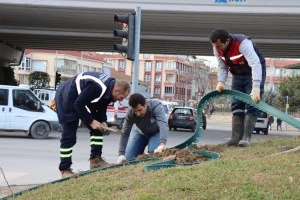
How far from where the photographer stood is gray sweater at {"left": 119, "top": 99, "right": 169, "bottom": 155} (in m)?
7.05

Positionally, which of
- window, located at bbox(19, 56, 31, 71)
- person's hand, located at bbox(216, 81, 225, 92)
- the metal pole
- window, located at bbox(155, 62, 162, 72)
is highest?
window, located at bbox(155, 62, 162, 72)

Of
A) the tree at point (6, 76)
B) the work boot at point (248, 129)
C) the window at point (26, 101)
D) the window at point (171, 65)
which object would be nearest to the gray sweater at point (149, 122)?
the work boot at point (248, 129)

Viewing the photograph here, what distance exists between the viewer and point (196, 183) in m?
4.13

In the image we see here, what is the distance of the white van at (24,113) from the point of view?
1902cm

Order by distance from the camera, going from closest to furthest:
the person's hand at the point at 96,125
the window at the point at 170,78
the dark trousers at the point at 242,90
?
the person's hand at the point at 96,125
the dark trousers at the point at 242,90
the window at the point at 170,78

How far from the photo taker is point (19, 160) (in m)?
12.4

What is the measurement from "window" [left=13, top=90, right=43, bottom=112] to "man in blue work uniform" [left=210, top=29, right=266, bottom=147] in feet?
43.9

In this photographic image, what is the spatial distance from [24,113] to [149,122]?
12.7 meters

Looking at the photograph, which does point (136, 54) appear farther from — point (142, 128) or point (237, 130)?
point (237, 130)

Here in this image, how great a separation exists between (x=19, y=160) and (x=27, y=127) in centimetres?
707

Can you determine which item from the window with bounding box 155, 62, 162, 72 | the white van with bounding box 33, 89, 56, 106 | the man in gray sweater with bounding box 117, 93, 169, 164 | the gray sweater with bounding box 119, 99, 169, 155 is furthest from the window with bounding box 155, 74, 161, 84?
the gray sweater with bounding box 119, 99, 169, 155

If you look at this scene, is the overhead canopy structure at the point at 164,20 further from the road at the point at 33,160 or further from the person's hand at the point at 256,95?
the person's hand at the point at 256,95

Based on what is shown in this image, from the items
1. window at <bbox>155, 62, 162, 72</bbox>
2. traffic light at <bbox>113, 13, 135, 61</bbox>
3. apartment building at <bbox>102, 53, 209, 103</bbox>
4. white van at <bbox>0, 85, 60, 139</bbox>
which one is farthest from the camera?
window at <bbox>155, 62, 162, 72</bbox>

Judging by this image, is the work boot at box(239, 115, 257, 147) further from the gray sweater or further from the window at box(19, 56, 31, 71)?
the window at box(19, 56, 31, 71)
